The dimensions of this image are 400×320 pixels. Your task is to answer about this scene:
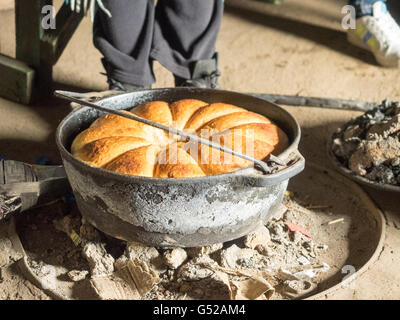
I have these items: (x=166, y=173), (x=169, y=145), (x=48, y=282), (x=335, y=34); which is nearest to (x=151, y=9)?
(x=169, y=145)

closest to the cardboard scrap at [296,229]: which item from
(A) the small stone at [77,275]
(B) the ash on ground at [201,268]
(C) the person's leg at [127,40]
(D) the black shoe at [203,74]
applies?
(B) the ash on ground at [201,268]

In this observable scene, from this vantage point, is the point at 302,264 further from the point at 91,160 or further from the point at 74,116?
the point at 74,116

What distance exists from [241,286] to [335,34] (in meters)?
3.70

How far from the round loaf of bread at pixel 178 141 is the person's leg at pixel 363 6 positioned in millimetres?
2580

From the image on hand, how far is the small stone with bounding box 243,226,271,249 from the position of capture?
213cm

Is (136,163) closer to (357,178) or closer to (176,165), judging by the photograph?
(176,165)

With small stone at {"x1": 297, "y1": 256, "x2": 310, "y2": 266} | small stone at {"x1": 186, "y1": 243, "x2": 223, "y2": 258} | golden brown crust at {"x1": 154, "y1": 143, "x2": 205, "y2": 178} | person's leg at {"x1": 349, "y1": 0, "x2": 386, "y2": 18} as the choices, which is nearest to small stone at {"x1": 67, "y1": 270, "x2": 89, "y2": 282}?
small stone at {"x1": 186, "y1": 243, "x2": 223, "y2": 258}

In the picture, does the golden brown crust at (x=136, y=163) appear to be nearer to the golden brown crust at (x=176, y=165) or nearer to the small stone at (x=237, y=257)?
the golden brown crust at (x=176, y=165)

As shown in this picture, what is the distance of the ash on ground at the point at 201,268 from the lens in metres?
1.96

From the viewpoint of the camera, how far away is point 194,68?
3066 mm

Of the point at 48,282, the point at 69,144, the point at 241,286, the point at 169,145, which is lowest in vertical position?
the point at 48,282

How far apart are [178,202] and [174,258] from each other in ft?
1.10

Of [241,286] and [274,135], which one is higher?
[274,135]

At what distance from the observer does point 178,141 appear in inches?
80.8
